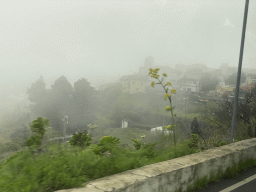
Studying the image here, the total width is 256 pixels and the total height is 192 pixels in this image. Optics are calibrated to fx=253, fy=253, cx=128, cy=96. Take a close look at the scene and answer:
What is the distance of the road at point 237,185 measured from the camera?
12.2 ft

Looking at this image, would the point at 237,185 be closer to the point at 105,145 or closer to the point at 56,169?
the point at 105,145

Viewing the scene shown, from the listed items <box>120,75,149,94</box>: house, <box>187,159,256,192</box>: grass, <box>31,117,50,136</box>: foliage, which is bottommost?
<box>120,75,149,94</box>: house

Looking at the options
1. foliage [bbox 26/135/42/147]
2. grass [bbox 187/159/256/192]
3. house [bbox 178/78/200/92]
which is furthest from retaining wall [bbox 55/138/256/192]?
house [bbox 178/78/200/92]

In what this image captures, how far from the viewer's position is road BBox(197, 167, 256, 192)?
372 cm

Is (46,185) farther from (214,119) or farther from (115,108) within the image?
(115,108)

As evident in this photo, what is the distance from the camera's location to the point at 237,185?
391 centimetres

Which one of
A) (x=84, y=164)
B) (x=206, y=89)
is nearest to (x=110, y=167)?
(x=84, y=164)

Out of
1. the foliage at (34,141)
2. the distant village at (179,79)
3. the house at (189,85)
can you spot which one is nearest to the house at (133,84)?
Answer: the distant village at (179,79)

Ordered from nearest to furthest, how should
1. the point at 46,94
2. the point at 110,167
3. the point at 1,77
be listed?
the point at 110,167
the point at 46,94
the point at 1,77

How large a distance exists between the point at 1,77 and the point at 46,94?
269ft

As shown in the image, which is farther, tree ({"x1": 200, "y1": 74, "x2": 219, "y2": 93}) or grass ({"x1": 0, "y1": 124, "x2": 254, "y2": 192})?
tree ({"x1": 200, "y1": 74, "x2": 219, "y2": 93})

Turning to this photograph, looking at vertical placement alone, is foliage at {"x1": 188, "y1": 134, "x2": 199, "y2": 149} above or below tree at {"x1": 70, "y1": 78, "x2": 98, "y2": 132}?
above

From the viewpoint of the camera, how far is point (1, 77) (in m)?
196

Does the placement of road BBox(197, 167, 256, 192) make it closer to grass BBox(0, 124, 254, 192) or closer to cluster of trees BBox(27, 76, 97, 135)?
grass BBox(0, 124, 254, 192)
